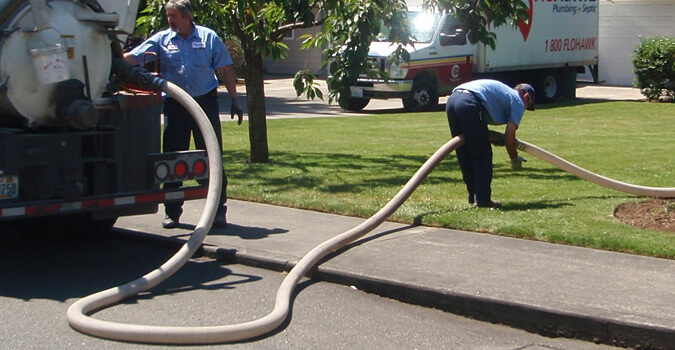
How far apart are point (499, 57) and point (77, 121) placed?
1870 cm

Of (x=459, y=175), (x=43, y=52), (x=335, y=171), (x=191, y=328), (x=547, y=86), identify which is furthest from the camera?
(x=547, y=86)

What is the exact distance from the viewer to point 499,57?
23906mm

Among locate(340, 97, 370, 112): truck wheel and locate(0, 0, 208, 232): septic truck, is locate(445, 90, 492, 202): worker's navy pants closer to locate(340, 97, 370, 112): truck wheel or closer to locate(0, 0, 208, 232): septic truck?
locate(0, 0, 208, 232): septic truck

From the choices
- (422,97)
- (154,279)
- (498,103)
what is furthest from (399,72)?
(154,279)

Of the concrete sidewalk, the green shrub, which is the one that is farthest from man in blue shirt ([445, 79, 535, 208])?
the green shrub

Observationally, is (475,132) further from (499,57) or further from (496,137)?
(499,57)

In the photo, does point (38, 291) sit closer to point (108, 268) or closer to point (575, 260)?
point (108, 268)

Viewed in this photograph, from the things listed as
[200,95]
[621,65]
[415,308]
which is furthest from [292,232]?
[621,65]

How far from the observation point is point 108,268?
7121mm

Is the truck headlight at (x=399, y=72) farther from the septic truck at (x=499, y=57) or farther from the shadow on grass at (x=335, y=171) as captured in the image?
the shadow on grass at (x=335, y=171)

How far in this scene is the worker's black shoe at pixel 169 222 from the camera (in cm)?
822

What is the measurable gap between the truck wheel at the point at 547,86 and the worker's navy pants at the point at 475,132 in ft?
58.2

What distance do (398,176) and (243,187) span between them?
1956 millimetres

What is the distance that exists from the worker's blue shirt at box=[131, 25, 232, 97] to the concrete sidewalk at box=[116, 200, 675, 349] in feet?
4.28
